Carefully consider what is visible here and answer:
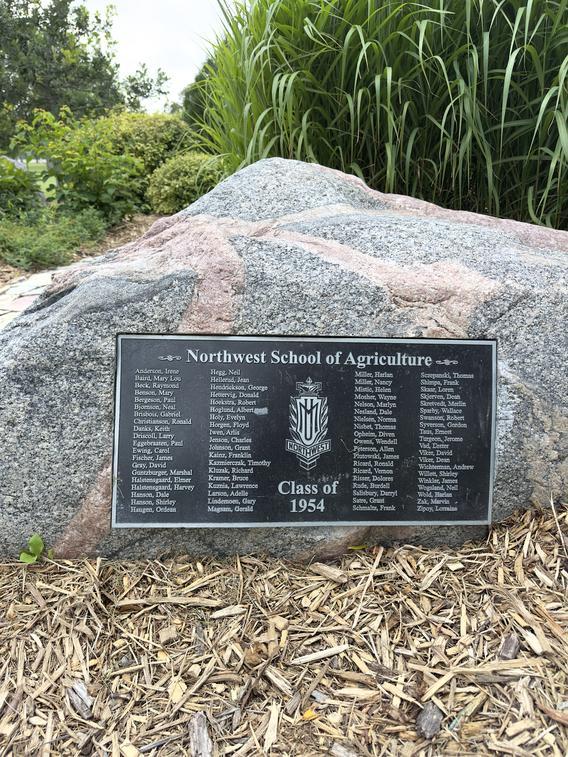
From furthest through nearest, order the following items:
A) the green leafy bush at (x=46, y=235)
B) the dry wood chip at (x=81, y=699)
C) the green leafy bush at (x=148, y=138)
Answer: the green leafy bush at (x=148, y=138), the green leafy bush at (x=46, y=235), the dry wood chip at (x=81, y=699)

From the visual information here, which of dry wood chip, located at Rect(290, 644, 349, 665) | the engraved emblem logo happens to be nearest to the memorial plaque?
the engraved emblem logo

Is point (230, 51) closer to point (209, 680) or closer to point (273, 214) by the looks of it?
point (273, 214)

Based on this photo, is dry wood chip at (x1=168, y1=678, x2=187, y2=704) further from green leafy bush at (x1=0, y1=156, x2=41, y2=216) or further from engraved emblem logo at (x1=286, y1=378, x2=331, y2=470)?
green leafy bush at (x1=0, y1=156, x2=41, y2=216)

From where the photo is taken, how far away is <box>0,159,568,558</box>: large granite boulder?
7.06ft

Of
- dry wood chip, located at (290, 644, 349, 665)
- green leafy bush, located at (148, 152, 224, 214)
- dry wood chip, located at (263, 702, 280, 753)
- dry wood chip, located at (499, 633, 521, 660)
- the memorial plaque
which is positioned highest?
green leafy bush, located at (148, 152, 224, 214)

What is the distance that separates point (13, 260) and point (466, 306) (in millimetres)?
4868

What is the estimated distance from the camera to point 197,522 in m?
2.15

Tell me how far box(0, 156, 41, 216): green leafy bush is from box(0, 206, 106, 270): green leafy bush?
27 cm

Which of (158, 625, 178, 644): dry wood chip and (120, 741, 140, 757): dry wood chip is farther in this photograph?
(158, 625, 178, 644): dry wood chip

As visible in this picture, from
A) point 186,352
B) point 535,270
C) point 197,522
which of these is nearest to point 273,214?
A: point 186,352

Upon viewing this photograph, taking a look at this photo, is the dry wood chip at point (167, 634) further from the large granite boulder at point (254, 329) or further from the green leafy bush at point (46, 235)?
the green leafy bush at point (46, 235)

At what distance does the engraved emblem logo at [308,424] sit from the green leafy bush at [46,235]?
4.49 metres

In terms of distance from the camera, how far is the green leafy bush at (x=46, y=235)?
581 cm

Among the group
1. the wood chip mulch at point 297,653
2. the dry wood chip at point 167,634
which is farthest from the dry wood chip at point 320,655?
Answer: the dry wood chip at point 167,634
